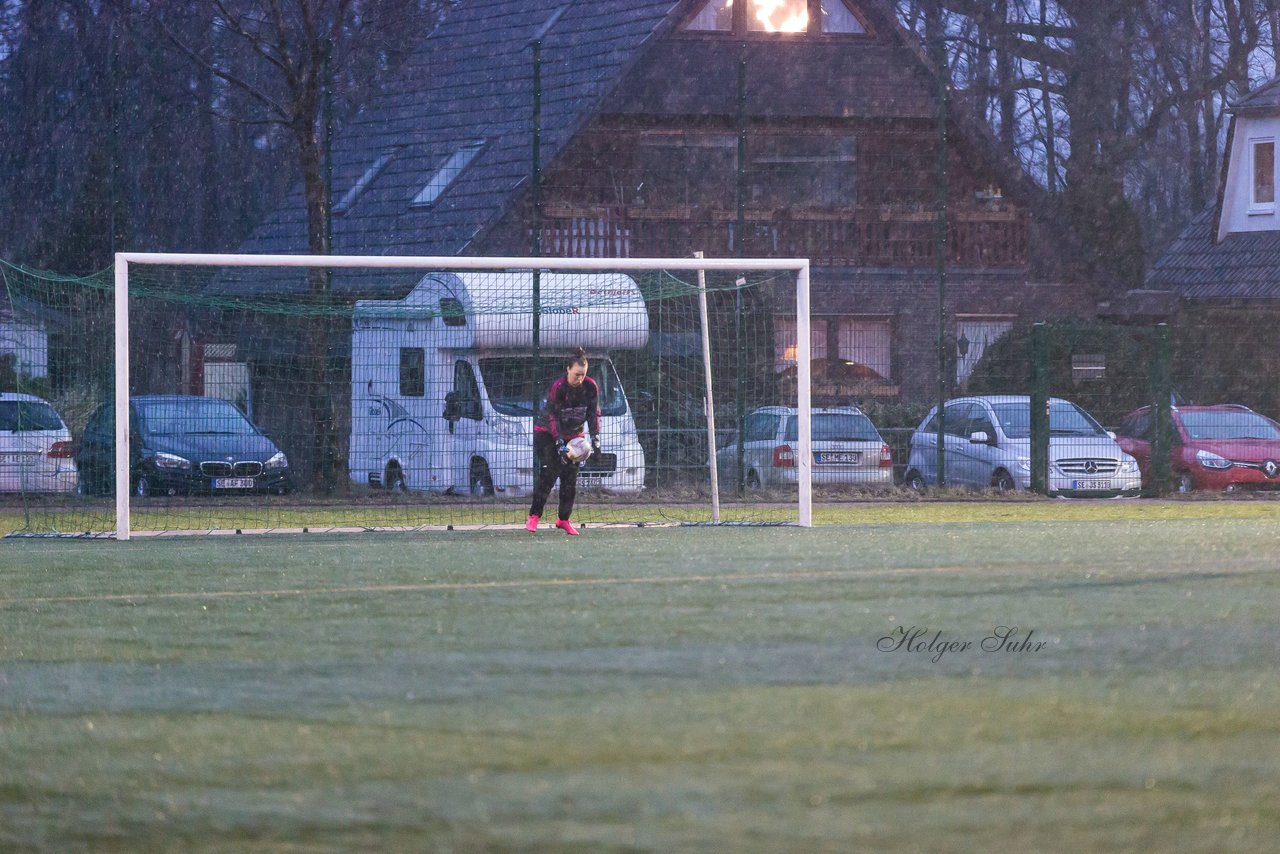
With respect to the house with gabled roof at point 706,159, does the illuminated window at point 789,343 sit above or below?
below

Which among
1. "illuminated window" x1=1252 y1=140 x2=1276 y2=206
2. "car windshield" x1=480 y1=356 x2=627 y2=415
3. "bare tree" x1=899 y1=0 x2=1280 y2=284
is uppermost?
"bare tree" x1=899 y1=0 x2=1280 y2=284

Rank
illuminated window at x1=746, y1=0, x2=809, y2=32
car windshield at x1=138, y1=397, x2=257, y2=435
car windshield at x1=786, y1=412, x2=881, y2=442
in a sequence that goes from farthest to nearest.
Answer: illuminated window at x1=746, y1=0, x2=809, y2=32, car windshield at x1=786, y1=412, x2=881, y2=442, car windshield at x1=138, y1=397, x2=257, y2=435

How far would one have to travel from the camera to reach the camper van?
16.1 m

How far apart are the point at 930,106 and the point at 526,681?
84.0 ft

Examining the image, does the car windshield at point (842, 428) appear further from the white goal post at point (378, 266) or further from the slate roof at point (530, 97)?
the slate roof at point (530, 97)

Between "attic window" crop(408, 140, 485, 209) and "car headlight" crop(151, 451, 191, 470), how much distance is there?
12.8 m

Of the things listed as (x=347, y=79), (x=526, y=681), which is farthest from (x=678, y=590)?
(x=347, y=79)

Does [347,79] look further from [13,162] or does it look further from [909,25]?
[909,25]

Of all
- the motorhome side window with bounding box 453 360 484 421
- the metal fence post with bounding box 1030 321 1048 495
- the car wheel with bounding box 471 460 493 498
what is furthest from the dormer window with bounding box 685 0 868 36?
the car wheel with bounding box 471 460 493 498

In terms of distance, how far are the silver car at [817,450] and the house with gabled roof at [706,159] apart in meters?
6.18

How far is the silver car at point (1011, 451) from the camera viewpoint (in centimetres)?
1961

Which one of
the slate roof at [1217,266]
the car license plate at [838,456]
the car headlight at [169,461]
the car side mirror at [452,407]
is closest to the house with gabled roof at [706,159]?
the slate roof at [1217,266]

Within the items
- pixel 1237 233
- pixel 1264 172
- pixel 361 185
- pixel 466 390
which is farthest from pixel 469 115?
pixel 1264 172

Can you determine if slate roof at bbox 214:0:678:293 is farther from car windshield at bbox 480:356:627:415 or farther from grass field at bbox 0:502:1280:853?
grass field at bbox 0:502:1280:853
